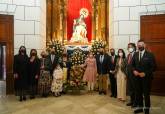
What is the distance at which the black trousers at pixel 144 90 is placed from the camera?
6898mm

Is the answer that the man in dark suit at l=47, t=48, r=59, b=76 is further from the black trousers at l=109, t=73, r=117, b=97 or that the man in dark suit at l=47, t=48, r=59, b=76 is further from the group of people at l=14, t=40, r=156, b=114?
the black trousers at l=109, t=73, r=117, b=97

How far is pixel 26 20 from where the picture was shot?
10.9 m

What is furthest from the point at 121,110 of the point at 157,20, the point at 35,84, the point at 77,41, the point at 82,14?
the point at 82,14

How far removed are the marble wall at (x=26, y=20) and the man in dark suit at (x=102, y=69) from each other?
2.33m

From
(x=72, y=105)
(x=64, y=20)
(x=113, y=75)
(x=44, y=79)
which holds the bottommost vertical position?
(x=72, y=105)

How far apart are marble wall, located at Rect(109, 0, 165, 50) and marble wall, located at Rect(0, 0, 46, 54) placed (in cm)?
274

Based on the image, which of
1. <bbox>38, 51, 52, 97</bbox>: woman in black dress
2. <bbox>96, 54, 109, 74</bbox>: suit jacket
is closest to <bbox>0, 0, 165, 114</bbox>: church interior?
<bbox>38, 51, 52, 97</bbox>: woman in black dress

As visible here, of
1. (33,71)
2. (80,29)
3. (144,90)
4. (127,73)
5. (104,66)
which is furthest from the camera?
(80,29)

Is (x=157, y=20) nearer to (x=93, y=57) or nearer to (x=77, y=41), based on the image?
(x=93, y=57)

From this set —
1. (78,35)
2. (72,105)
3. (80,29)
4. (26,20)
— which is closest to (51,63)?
(26,20)

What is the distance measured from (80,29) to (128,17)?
3.47 metres

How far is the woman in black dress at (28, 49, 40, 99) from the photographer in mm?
9547

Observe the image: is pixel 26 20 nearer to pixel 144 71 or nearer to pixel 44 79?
pixel 44 79

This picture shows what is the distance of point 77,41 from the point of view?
44.4ft
